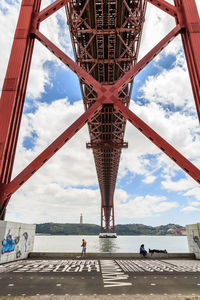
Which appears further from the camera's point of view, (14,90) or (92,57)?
(92,57)

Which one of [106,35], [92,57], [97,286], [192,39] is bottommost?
[97,286]

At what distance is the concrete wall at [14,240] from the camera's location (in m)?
9.04

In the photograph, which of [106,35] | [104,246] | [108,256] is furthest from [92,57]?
[104,246]

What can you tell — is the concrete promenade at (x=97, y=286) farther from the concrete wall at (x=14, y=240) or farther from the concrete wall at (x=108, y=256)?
the concrete wall at (x=108, y=256)

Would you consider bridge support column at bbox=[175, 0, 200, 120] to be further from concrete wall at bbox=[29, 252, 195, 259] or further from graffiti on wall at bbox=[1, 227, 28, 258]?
graffiti on wall at bbox=[1, 227, 28, 258]

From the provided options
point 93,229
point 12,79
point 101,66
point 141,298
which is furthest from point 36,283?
point 93,229

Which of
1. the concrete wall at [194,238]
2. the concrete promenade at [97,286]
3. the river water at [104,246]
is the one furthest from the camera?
the river water at [104,246]

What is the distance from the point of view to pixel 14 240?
10.2 m

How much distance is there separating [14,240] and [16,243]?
0.33 meters

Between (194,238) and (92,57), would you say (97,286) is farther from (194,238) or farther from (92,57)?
(92,57)

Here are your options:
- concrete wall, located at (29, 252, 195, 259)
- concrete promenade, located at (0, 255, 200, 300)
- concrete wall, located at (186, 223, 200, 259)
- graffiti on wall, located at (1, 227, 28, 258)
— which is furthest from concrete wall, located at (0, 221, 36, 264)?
concrete wall, located at (186, 223, 200, 259)

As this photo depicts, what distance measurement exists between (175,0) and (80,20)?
20.9 ft

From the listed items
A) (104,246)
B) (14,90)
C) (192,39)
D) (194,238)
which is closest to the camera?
(14,90)

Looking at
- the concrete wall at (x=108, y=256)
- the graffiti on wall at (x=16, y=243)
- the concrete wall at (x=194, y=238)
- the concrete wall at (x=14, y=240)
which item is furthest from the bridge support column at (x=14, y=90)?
the concrete wall at (x=194, y=238)
